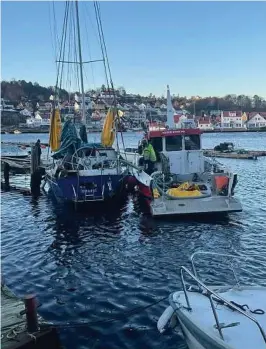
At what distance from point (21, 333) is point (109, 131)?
17.0 meters

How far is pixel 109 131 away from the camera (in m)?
23.0

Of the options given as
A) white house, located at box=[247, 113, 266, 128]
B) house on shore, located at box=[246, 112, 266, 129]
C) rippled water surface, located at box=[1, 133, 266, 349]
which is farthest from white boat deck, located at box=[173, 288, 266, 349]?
white house, located at box=[247, 113, 266, 128]

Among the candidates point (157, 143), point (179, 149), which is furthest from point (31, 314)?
point (179, 149)

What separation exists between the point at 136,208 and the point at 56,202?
497 centimetres

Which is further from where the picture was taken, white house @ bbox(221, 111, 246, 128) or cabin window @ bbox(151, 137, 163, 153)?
white house @ bbox(221, 111, 246, 128)

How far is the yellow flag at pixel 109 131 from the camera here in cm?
2294

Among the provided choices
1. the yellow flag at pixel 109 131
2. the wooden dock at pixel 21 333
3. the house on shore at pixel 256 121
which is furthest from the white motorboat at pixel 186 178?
the house on shore at pixel 256 121

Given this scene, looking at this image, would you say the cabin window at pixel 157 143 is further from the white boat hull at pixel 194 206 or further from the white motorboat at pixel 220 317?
the white motorboat at pixel 220 317

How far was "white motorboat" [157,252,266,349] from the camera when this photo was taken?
5.54 metres

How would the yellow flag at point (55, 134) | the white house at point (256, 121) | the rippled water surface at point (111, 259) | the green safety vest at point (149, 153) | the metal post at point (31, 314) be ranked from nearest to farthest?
the metal post at point (31, 314) < the rippled water surface at point (111, 259) < the green safety vest at point (149, 153) < the yellow flag at point (55, 134) < the white house at point (256, 121)

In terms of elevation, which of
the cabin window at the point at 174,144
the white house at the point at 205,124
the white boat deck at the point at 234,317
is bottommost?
the white boat deck at the point at 234,317

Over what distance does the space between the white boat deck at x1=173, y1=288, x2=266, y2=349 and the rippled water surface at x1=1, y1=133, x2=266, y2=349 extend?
4.53 feet

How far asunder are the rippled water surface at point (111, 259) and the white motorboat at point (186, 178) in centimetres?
69

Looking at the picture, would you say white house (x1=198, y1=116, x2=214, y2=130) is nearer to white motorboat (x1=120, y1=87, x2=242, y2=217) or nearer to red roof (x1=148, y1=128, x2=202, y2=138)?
white motorboat (x1=120, y1=87, x2=242, y2=217)
